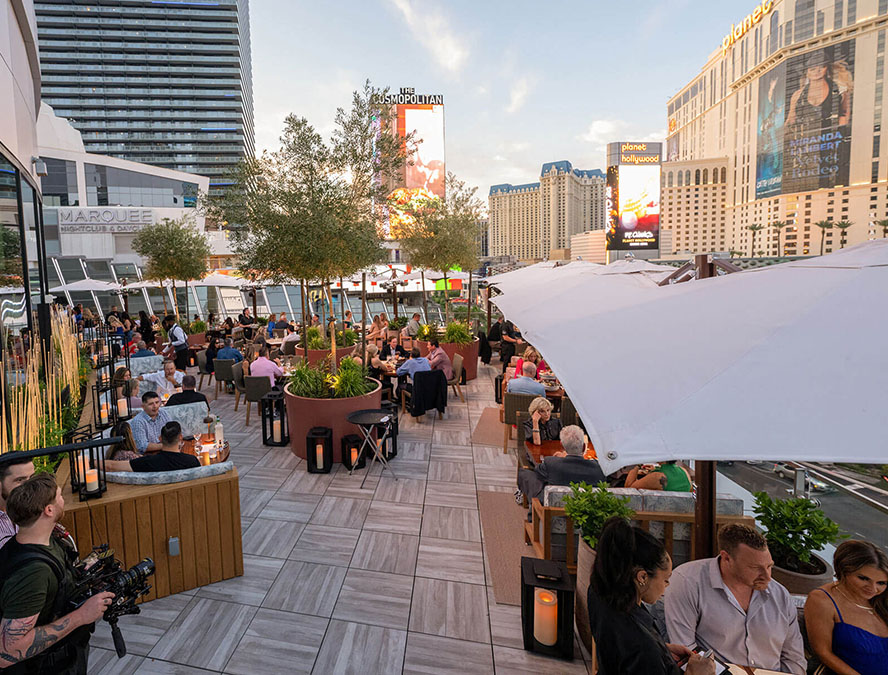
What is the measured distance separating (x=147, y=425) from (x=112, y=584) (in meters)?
3.21

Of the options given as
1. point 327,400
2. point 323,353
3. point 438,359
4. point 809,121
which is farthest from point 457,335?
point 809,121

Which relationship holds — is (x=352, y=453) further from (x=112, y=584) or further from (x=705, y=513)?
(x=705, y=513)

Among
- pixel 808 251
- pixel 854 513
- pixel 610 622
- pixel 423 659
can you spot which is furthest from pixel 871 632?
pixel 808 251

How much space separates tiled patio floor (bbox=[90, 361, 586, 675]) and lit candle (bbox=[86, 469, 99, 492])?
0.91m

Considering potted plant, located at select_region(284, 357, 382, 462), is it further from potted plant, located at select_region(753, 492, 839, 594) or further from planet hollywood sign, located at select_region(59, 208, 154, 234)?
planet hollywood sign, located at select_region(59, 208, 154, 234)

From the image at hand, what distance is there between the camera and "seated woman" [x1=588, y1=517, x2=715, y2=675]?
5.72ft

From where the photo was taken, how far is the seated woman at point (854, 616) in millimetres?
2057

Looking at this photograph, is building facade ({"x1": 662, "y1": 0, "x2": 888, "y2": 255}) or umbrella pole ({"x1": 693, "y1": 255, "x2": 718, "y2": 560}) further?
building facade ({"x1": 662, "y1": 0, "x2": 888, "y2": 255})

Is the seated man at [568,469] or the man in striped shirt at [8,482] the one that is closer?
the man in striped shirt at [8,482]

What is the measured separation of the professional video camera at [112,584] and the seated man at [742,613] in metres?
2.49

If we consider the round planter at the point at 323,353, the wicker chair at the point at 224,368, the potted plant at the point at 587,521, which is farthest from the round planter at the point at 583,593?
the wicker chair at the point at 224,368

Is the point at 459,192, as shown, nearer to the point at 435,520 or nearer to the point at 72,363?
the point at 72,363

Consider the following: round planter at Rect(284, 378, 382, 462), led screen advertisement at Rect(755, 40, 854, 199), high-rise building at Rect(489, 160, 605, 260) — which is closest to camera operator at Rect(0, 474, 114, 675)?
round planter at Rect(284, 378, 382, 462)

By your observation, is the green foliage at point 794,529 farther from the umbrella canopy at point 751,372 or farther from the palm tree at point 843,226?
the palm tree at point 843,226
